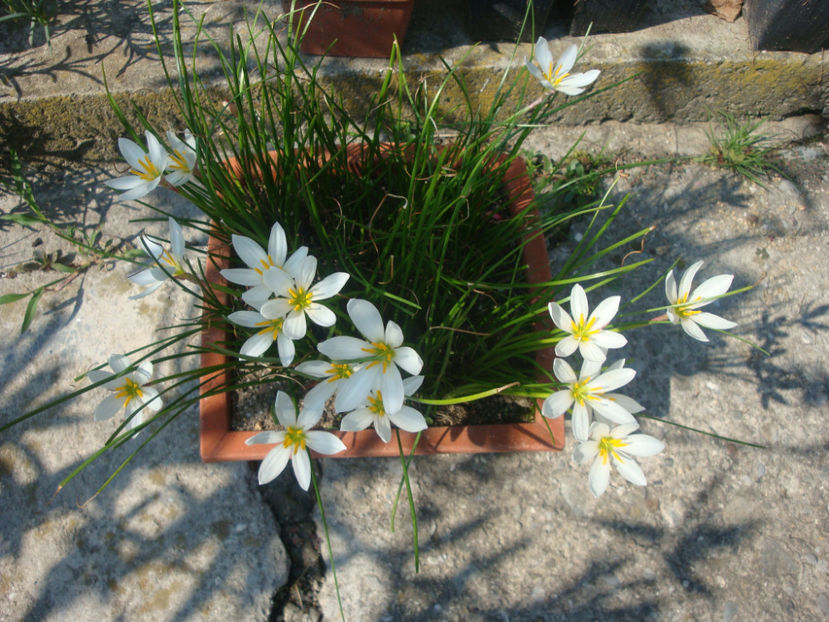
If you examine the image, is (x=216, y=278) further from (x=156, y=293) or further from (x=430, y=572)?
(x=430, y=572)

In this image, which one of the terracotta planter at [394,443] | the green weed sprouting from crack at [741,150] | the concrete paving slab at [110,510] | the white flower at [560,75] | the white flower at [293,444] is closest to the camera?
the white flower at [293,444]

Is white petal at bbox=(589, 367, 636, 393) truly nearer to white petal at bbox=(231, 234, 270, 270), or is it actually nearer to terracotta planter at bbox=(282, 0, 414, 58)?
white petal at bbox=(231, 234, 270, 270)

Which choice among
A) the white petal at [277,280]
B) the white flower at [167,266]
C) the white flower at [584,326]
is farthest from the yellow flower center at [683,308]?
the white flower at [167,266]

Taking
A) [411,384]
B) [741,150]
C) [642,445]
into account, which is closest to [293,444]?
[411,384]

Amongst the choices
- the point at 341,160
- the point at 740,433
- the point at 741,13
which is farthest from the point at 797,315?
the point at 341,160

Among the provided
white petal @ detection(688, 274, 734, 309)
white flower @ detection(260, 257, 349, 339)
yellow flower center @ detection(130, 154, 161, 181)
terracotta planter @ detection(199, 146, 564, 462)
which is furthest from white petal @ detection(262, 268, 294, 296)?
white petal @ detection(688, 274, 734, 309)

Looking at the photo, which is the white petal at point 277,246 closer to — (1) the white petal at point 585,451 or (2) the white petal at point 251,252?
(2) the white petal at point 251,252
